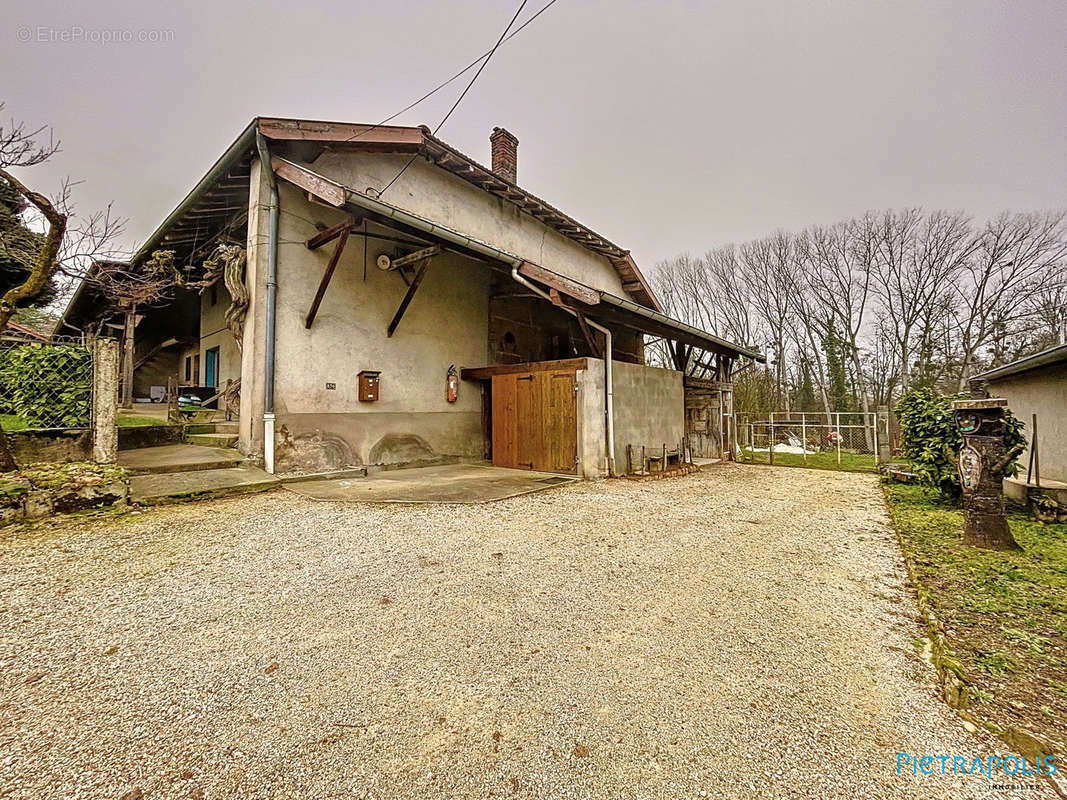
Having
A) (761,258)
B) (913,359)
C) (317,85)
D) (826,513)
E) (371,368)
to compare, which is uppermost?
(761,258)

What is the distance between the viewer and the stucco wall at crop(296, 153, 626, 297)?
26.0 ft

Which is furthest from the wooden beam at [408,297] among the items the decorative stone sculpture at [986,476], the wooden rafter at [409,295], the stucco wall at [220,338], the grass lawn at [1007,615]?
the grass lawn at [1007,615]

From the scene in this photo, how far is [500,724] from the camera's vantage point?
1.67m

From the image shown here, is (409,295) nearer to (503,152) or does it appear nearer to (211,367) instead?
(503,152)

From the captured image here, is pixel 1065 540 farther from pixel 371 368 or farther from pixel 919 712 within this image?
pixel 371 368

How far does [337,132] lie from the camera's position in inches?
273

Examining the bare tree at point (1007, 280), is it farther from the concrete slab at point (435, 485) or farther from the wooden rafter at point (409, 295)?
the wooden rafter at point (409, 295)

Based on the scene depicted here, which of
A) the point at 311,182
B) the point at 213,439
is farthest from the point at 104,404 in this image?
the point at 311,182

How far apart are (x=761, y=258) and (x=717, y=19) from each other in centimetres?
2204

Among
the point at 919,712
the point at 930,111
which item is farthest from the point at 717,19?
the point at 930,111

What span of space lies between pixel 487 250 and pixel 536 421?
328 centimetres

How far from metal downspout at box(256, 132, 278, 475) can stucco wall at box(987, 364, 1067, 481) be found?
10.9 meters

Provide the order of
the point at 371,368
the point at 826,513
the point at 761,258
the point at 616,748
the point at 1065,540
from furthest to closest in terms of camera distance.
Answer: the point at 761,258 → the point at 371,368 → the point at 826,513 → the point at 1065,540 → the point at 616,748

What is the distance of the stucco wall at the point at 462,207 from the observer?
791cm
